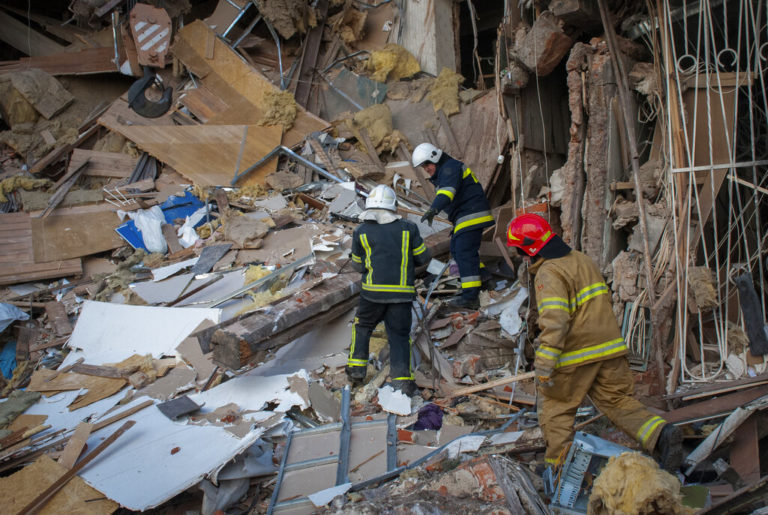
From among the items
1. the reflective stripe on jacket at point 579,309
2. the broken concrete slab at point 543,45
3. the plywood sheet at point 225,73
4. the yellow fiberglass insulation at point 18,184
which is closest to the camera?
the reflective stripe on jacket at point 579,309

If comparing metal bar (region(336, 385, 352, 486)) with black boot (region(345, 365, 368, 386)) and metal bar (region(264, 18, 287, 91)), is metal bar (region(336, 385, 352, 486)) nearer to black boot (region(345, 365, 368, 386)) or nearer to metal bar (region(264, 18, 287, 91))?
black boot (region(345, 365, 368, 386))

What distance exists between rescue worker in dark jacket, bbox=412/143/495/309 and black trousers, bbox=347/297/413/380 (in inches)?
52.3

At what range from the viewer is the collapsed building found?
3424 millimetres

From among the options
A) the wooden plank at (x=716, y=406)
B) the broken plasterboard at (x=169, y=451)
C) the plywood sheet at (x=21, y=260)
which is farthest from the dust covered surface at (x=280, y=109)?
the wooden plank at (x=716, y=406)

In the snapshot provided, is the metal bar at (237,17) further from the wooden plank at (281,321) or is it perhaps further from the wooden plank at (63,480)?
the wooden plank at (63,480)

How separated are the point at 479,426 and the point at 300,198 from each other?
466 centimetres

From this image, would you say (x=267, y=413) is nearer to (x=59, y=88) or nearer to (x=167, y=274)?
(x=167, y=274)

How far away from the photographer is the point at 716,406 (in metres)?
3.58

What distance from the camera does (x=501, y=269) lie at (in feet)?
21.4

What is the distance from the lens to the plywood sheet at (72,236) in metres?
7.16

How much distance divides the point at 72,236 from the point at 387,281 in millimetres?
5078

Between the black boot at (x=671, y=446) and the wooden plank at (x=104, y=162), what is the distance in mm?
7961

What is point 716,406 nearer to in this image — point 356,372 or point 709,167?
point 709,167

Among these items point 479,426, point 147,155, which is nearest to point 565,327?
point 479,426
